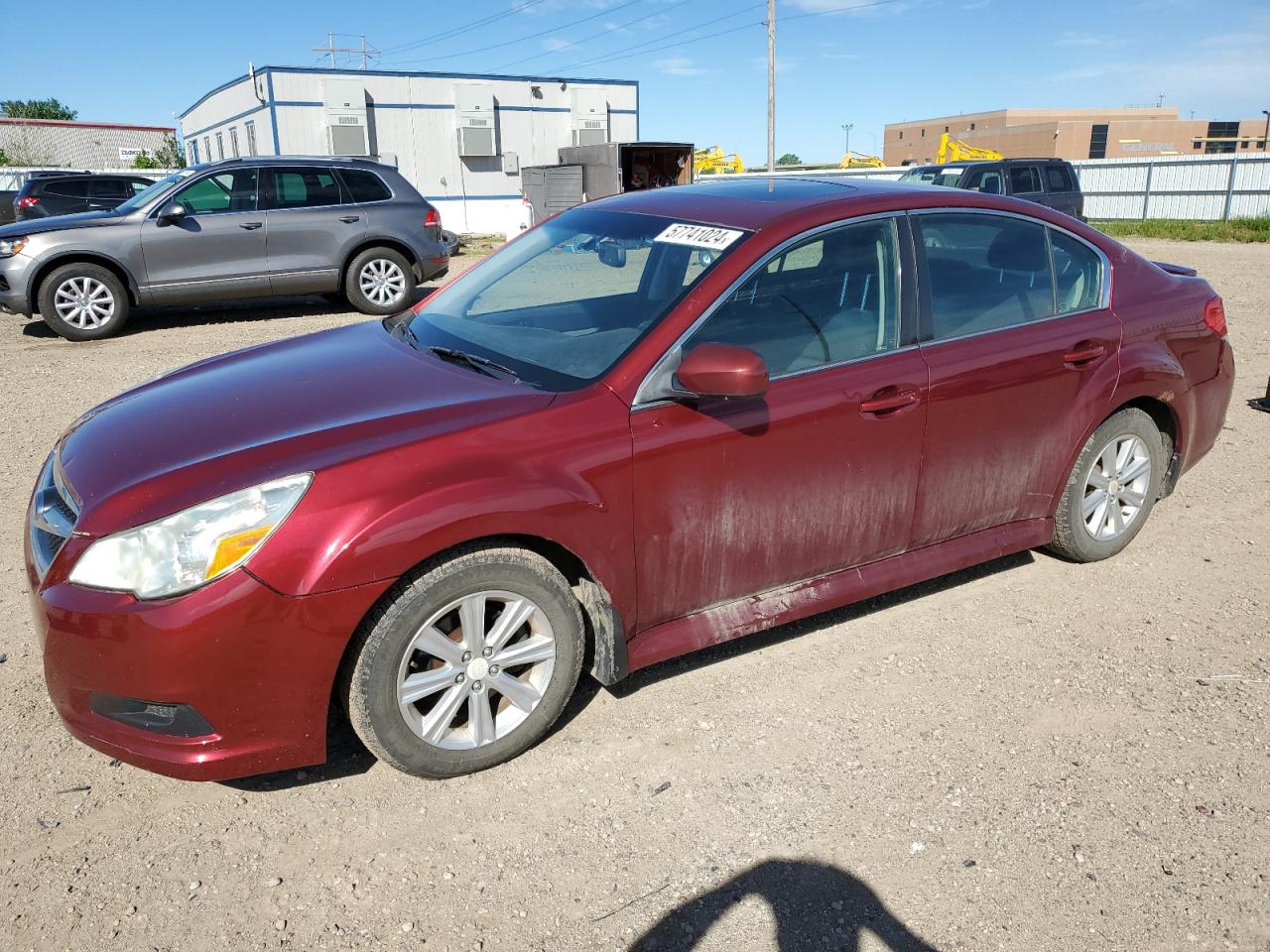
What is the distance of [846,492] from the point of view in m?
3.51

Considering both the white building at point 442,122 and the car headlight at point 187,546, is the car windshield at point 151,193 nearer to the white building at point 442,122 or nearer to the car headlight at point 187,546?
the car headlight at point 187,546

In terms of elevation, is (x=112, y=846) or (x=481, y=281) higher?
(x=481, y=281)

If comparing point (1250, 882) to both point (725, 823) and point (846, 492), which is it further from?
point (846, 492)

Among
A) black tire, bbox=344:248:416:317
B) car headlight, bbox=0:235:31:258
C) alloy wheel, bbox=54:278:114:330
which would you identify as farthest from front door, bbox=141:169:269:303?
car headlight, bbox=0:235:31:258

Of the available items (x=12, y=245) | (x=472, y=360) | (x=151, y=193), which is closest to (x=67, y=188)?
(x=151, y=193)

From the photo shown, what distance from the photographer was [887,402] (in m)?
3.50

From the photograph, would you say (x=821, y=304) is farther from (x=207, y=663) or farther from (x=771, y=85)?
(x=771, y=85)

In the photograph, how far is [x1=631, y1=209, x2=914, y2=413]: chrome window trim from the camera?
3.08 m

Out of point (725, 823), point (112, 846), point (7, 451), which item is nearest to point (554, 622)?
point (725, 823)

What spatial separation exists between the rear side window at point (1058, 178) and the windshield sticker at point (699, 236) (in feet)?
53.2

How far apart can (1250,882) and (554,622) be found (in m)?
2.05

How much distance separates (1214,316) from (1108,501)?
108cm

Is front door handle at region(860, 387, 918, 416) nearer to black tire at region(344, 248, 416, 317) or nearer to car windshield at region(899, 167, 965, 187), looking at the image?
black tire at region(344, 248, 416, 317)

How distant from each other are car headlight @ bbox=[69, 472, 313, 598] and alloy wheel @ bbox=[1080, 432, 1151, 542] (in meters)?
3.44
